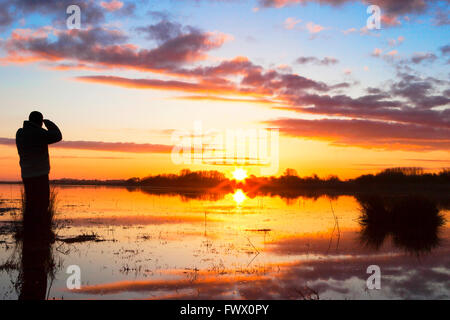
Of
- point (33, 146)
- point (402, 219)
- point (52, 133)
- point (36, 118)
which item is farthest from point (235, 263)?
point (402, 219)

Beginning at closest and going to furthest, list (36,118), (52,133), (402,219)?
(52,133)
(36,118)
(402,219)

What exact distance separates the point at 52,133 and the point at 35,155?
55 centimetres

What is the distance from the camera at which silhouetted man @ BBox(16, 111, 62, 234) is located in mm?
7984

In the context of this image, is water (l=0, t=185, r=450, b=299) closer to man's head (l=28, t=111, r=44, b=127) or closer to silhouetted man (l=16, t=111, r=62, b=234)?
silhouetted man (l=16, t=111, r=62, b=234)

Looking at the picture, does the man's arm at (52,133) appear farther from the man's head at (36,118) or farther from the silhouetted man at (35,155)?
the man's head at (36,118)

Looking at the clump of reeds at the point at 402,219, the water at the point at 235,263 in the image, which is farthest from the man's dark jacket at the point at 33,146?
the clump of reeds at the point at 402,219

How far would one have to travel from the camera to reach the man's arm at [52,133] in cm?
796

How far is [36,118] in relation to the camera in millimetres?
8195

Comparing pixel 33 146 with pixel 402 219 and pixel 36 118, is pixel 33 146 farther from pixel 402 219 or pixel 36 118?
pixel 402 219

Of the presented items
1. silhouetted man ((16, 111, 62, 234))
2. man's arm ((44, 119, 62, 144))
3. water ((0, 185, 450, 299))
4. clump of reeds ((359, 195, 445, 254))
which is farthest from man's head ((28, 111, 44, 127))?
clump of reeds ((359, 195, 445, 254))

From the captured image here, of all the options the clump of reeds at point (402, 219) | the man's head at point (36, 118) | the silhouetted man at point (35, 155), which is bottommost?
the clump of reeds at point (402, 219)

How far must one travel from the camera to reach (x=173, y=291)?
6934 millimetres

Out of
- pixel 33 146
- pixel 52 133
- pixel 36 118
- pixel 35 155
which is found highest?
pixel 36 118
